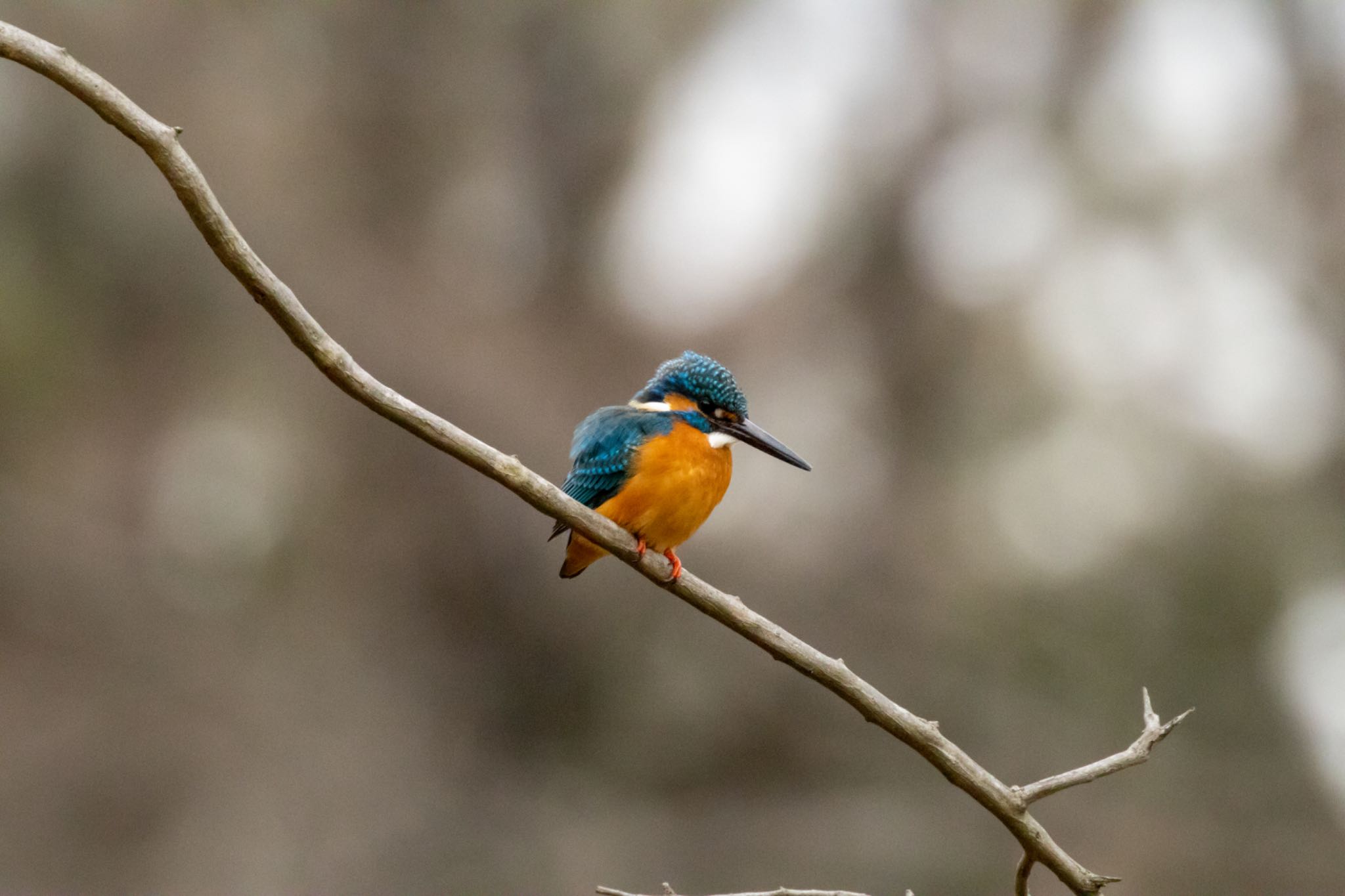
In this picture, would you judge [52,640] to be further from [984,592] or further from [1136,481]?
[1136,481]

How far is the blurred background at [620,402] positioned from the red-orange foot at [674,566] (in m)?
5.62

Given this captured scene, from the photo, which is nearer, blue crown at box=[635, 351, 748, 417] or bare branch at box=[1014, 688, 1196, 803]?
bare branch at box=[1014, 688, 1196, 803]

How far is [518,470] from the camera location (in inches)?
94.6

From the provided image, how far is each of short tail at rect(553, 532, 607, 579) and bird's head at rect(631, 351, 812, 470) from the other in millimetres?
486

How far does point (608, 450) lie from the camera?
3762mm

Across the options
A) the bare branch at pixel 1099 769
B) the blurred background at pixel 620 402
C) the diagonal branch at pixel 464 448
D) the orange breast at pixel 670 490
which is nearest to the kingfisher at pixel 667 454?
the orange breast at pixel 670 490

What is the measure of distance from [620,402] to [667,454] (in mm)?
6393

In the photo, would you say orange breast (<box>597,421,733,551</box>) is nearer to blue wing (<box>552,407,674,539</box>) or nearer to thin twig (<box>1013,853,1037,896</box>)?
blue wing (<box>552,407,674,539</box>)

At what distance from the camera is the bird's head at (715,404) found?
3750 mm

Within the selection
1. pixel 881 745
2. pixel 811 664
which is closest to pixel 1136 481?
pixel 881 745

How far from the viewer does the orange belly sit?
351 centimetres

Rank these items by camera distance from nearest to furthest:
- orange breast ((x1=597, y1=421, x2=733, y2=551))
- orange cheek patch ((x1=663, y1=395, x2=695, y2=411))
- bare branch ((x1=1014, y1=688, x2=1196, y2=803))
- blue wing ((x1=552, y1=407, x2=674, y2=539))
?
bare branch ((x1=1014, y1=688, x2=1196, y2=803)) → orange breast ((x1=597, y1=421, x2=733, y2=551)) → blue wing ((x1=552, y1=407, x2=674, y2=539)) → orange cheek patch ((x1=663, y1=395, x2=695, y2=411))

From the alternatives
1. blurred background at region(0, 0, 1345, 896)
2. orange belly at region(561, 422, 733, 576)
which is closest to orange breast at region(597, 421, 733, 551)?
orange belly at region(561, 422, 733, 576)

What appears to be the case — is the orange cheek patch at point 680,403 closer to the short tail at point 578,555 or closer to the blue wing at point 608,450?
the blue wing at point 608,450
